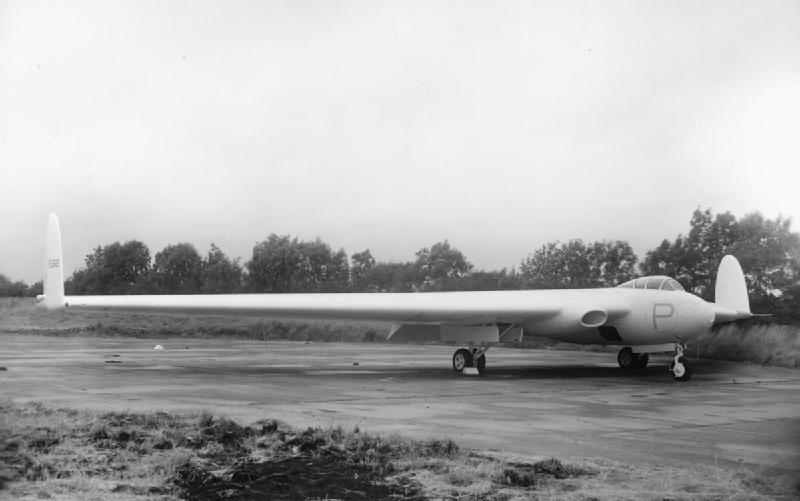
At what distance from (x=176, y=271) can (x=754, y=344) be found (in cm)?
2761

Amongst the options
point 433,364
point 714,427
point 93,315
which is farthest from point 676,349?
point 93,315

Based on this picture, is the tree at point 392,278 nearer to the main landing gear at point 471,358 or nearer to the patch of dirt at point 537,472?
the main landing gear at point 471,358

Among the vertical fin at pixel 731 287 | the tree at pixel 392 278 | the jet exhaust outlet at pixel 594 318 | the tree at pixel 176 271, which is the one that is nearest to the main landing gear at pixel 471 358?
the jet exhaust outlet at pixel 594 318

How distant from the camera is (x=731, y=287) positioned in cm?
2039

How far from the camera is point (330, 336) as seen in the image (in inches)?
1519

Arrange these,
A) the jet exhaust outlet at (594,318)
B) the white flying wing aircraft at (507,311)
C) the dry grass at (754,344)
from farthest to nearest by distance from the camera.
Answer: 1. the dry grass at (754,344)
2. the jet exhaust outlet at (594,318)
3. the white flying wing aircraft at (507,311)

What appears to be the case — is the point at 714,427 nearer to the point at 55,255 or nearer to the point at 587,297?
the point at 587,297

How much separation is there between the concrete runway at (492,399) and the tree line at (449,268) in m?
4.57

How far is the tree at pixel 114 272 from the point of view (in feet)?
129

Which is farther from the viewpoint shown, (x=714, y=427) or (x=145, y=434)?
(x=714, y=427)

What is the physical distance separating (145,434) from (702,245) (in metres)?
23.0

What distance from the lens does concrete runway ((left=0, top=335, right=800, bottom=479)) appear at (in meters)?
8.18

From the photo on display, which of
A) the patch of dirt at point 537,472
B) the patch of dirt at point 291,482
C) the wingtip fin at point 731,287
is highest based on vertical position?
the wingtip fin at point 731,287

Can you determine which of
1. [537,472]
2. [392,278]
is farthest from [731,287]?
[392,278]
